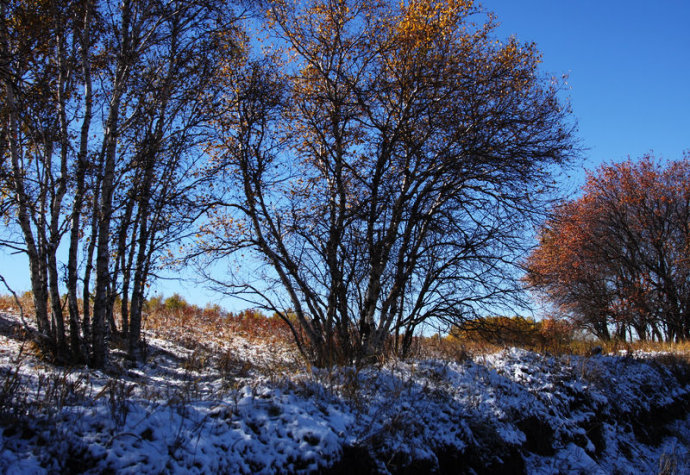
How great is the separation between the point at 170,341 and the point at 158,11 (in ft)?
25.1

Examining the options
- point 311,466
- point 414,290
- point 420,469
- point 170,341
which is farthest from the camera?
point 170,341

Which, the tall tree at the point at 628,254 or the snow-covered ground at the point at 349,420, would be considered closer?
the snow-covered ground at the point at 349,420

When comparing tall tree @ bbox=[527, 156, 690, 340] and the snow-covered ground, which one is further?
tall tree @ bbox=[527, 156, 690, 340]

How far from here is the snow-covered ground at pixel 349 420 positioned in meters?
3.09

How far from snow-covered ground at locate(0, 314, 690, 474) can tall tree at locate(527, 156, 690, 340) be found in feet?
39.8

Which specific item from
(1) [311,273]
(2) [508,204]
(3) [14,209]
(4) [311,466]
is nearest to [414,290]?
(1) [311,273]

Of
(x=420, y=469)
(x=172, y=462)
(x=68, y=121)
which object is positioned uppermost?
(x=68, y=121)

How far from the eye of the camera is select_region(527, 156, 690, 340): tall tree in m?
18.8

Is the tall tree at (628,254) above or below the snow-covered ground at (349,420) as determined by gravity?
above

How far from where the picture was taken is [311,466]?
11.5 feet

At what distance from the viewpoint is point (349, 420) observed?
4.20 metres

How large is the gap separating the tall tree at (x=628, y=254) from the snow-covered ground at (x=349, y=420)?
12130 mm

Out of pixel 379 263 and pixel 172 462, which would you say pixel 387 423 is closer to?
pixel 172 462

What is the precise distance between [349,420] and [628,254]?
72.6 ft
